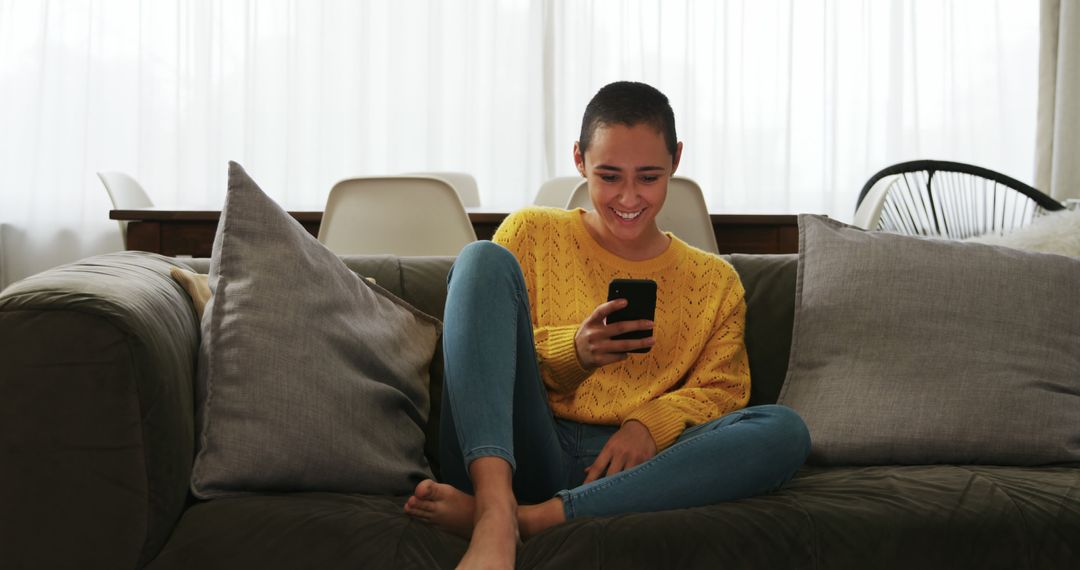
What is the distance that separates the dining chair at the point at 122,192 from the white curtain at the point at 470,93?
98 centimetres

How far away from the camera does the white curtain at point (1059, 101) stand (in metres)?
4.79

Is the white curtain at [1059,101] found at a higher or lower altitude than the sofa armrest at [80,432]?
higher

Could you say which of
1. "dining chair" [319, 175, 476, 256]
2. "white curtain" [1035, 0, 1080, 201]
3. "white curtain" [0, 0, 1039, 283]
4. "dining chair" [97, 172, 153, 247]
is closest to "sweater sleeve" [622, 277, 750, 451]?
"dining chair" [319, 175, 476, 256]

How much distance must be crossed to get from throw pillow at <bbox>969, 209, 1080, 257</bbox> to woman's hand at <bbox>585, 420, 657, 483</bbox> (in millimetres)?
978

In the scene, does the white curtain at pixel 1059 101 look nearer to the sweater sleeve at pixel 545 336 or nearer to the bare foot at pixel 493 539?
the sweater sleeve at pixel 545 336

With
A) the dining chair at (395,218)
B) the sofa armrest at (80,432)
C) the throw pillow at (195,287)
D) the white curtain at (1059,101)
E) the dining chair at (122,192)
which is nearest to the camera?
the sofa armrest at (80,432)

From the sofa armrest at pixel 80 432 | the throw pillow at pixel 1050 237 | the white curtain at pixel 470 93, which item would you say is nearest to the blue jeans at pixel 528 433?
the sofa armrest at pixel 80 432

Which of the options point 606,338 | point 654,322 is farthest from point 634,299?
point 654,322

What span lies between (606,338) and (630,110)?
440mm

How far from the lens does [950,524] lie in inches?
55.4

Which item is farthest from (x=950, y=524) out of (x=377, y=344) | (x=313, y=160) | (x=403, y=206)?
(x=313, y=160)

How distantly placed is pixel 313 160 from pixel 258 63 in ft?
1.64

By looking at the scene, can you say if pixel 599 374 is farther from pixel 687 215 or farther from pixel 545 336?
pixel 687 215

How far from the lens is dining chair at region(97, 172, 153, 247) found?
10.7 feet
